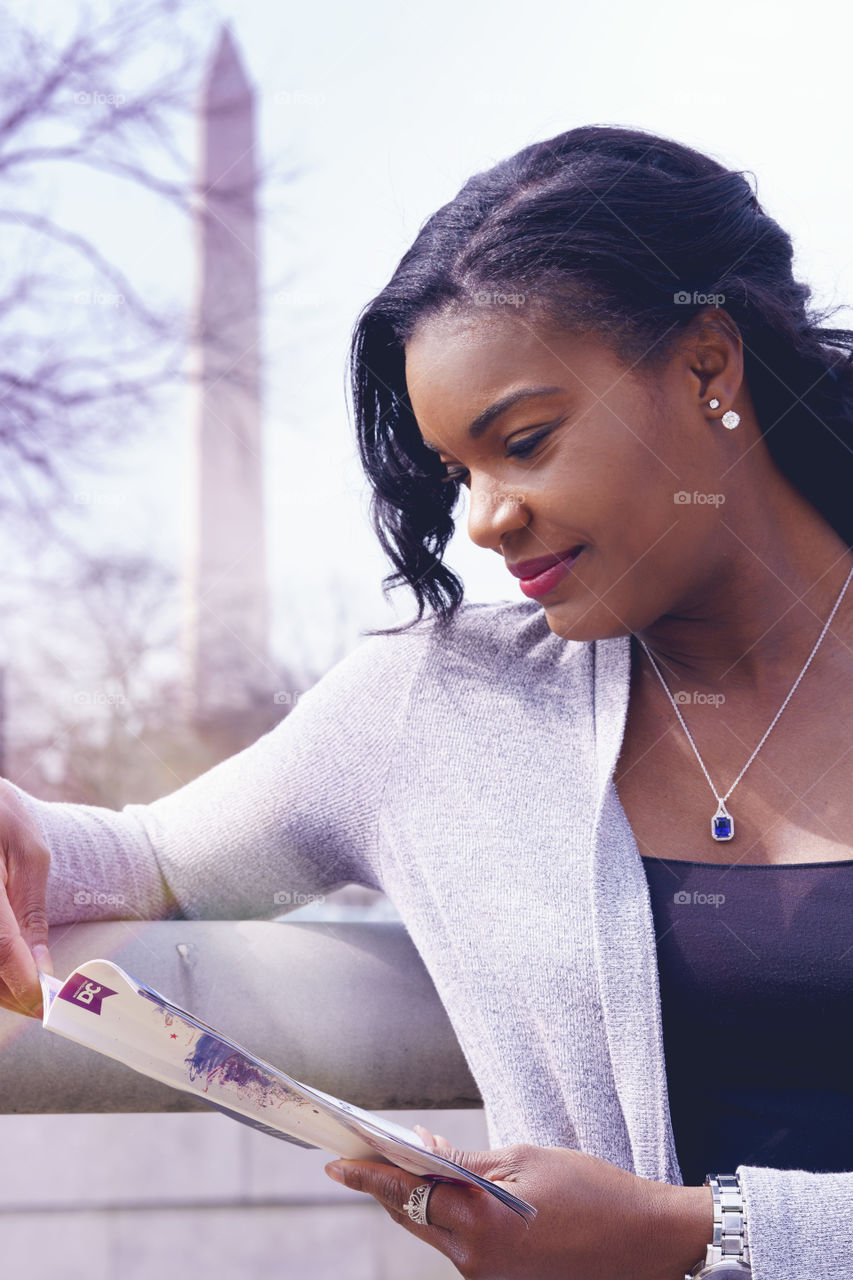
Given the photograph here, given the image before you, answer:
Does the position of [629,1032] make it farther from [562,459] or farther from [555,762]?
[562,459]

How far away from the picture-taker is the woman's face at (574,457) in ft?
4.32

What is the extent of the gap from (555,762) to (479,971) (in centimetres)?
26

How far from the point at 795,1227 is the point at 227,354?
352cm

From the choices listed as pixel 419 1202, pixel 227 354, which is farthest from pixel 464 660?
pixel 227 354

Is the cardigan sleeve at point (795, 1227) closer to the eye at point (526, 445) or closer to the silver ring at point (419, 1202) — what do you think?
the silver ring at point (419, 1202)

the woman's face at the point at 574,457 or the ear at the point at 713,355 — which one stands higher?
the ear at the point at 713,355

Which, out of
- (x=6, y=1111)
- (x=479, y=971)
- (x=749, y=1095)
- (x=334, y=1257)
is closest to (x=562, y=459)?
(x=479, y=971)

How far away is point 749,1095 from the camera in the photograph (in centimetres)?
127

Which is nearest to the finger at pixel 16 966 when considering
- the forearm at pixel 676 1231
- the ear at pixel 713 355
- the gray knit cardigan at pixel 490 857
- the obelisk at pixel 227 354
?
the gray knit cardigan at pixel 490 857

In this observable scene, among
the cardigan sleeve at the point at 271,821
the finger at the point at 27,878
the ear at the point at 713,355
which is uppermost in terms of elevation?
the ear at the point at 713,355

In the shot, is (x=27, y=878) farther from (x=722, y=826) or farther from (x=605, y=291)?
(x=605, y=291)

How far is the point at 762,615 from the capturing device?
1.51 meters

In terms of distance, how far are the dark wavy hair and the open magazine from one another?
73 centimetres

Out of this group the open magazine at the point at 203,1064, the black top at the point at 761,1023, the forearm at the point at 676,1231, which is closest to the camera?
the open magazine at the point at 203,1064
